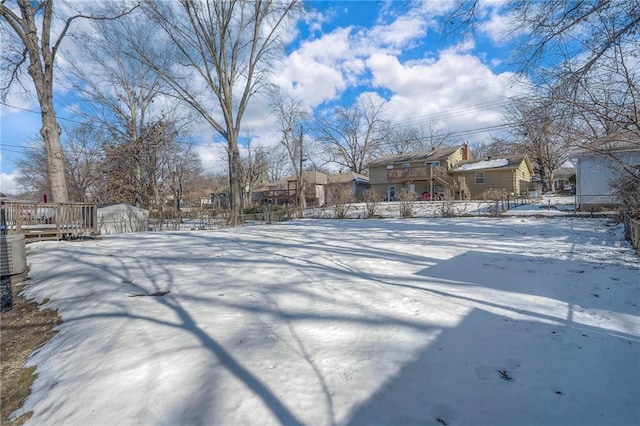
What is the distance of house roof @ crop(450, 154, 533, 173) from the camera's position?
27.2 meters

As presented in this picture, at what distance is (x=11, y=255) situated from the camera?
221 inches

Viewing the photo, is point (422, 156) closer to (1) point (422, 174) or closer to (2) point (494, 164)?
(1) point (422, 174)

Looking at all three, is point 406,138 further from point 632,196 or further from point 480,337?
point 480,337

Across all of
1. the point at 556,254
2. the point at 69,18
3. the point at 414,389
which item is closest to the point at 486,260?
the point at 556,254

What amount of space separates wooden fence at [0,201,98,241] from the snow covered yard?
475 cm

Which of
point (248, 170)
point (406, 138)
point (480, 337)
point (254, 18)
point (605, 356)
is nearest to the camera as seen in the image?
point (605, 356)

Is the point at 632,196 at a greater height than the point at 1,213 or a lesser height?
lesser

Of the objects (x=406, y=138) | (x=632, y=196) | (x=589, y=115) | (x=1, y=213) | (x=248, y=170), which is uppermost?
(x=406, y=138)

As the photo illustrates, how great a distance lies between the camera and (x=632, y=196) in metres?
8.48

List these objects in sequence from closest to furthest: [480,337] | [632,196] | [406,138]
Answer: [480,337]
[632,196]
[406,138]

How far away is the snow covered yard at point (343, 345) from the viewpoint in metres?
1.97

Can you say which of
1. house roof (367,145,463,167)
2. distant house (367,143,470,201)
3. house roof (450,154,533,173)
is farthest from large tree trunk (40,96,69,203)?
house roof (450,154,533,173)

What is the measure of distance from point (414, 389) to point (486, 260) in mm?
4540

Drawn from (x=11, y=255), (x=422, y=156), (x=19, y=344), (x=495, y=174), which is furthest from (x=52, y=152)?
(x=495, y=174)
